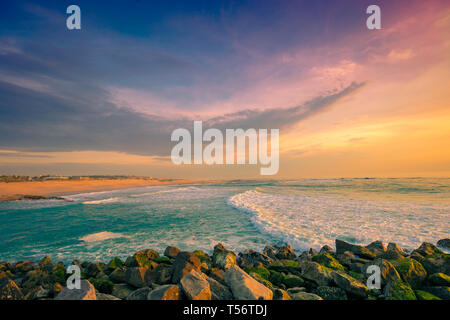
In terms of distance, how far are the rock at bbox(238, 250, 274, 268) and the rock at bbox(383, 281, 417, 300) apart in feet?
10.9

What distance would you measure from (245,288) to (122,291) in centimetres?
287

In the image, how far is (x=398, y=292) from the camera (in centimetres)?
397

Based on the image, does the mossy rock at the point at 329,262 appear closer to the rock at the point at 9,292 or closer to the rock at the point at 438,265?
the rock at the point at 438,265

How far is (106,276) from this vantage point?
17.9 feet

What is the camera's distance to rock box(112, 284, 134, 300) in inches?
174

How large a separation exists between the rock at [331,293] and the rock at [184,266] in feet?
9.38

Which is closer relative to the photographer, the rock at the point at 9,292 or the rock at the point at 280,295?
the rock at the point at 280,295

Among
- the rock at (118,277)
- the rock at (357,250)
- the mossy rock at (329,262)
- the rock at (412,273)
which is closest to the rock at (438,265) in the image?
the rock at (412,273)

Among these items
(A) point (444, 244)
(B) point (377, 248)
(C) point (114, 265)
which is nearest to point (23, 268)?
(C) point (114, 265)

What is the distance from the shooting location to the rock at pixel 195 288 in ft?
11.6

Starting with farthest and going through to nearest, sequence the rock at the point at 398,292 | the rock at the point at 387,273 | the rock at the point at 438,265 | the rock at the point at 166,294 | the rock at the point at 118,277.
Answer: the rock at the point at 118,277, the rock at the point at 438,265, the rock at the point at 387,273, the rock at the point at 398,292, the rock at the point at 166,294

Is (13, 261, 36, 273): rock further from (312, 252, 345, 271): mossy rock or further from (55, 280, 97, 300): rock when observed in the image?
(312, 252, 345, 271): mossy rock

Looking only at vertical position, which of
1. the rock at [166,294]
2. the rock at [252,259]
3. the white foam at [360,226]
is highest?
the rock at [166,294]
